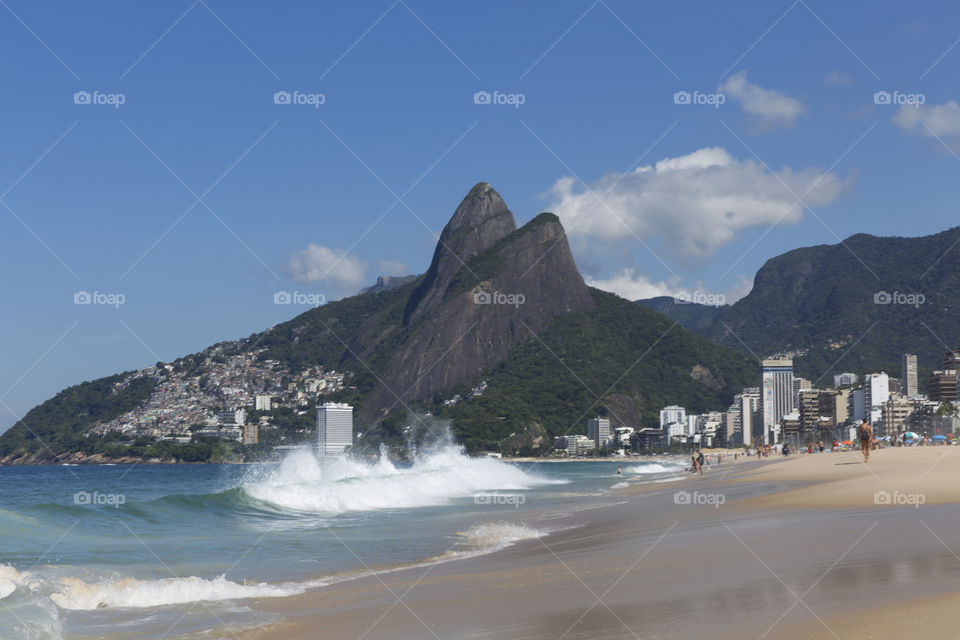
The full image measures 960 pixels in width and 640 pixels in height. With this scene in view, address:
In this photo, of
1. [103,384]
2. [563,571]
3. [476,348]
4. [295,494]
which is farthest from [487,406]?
[563,571]

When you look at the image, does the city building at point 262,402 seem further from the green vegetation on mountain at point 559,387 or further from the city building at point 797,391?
the city building at point 797,391

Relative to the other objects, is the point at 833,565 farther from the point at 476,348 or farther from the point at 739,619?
the point at 476,348

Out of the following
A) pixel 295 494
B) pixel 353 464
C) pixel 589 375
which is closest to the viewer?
pixel 295 494

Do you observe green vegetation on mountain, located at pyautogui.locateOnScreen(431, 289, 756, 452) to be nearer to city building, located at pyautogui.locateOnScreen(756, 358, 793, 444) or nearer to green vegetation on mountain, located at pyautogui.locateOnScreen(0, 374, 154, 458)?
city building, located at pyautogui.locateOnScreen(756, 358, 793, 444)

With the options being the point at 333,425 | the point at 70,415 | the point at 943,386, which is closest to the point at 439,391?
the point at 333,425

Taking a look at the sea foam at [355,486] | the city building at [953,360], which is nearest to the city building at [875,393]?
the city building at [953,360]

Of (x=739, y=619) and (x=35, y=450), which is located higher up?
(x=739, y=619)

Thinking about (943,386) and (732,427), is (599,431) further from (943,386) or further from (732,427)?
(943,386)

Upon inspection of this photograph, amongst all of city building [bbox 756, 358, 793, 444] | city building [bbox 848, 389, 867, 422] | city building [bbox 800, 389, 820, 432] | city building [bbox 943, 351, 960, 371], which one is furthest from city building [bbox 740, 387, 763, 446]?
city building [bbox 943, 351, 960, 371]
